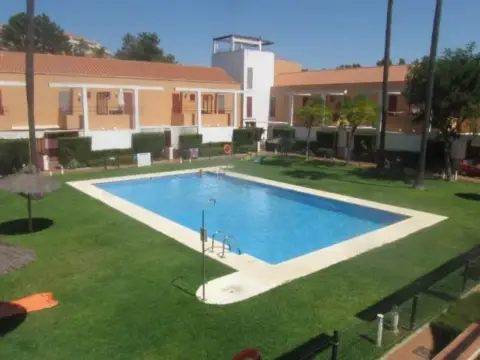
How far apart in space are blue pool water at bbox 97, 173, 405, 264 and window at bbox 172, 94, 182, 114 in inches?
416

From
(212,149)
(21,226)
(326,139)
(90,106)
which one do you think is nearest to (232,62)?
(212,149)

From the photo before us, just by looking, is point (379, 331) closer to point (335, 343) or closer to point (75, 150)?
point (335, 343)

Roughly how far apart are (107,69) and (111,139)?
20.6 ft

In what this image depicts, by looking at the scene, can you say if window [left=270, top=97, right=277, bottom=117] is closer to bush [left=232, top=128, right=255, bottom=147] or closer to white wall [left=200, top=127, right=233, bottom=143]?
bush [left=232, top=128, right=255, bottom=147]

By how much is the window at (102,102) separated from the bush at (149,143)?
143 inches

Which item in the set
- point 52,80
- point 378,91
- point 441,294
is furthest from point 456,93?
point 52,80

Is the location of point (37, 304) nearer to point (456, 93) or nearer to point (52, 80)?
point (456, 93)

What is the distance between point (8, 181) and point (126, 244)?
13.7 ft

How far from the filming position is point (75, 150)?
25.8 m

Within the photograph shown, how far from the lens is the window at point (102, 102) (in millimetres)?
30234

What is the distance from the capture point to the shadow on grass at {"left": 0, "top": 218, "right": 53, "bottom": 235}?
44.8 feet

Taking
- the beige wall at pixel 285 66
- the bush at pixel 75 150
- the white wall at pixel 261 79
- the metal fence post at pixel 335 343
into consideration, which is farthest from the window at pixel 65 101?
the metal fence post at pixel 335 343

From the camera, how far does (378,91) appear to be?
3066cm

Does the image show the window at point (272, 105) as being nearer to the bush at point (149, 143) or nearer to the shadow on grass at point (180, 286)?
the bush at point (149, 143)
